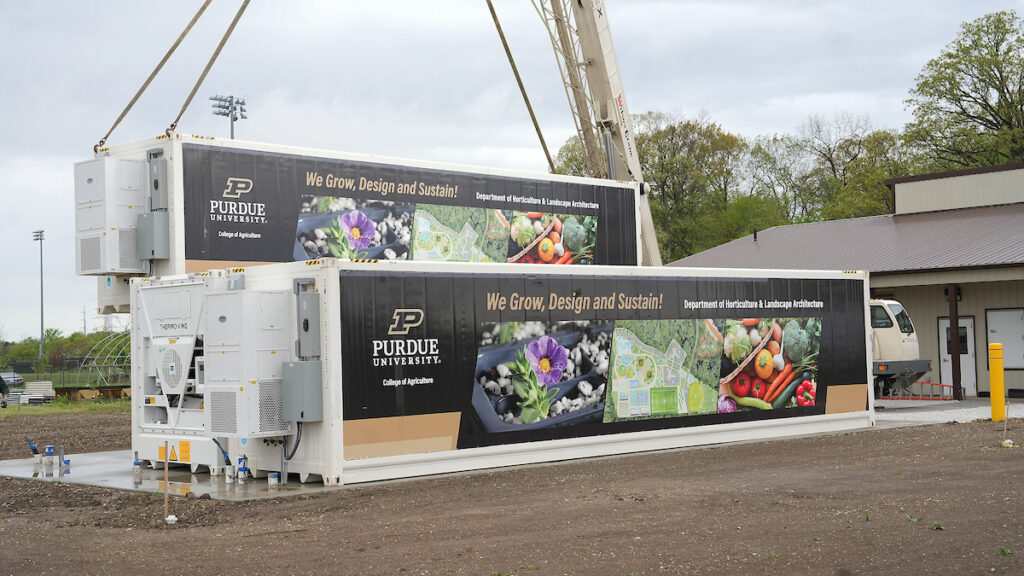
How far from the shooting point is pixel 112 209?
14.8m

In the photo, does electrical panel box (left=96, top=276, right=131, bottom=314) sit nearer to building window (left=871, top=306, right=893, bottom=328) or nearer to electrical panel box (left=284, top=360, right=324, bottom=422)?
electrical panel box (left=284, top=360, right=324, bottom=422)

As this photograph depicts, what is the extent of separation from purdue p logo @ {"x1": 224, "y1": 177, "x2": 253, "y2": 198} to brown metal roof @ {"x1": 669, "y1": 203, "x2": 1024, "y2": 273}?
1568 cm

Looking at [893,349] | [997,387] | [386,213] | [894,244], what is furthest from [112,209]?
[894,244]

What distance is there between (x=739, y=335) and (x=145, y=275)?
358 inches

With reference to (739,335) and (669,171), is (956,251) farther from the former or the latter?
(669,171)

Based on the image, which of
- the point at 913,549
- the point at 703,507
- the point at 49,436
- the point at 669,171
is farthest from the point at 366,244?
the point at 669,171

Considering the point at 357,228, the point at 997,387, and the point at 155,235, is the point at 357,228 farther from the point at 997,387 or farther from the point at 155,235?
the point at 997,387

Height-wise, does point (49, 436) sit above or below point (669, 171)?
below

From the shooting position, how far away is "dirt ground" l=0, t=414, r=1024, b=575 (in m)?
8.17

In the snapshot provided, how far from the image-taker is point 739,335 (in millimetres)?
17562

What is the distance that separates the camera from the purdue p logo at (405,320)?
13609 mm

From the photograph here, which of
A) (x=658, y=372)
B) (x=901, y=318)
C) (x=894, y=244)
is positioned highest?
(x=894, y=244)

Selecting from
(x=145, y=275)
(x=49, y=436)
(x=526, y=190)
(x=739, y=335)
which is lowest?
(x=49, y=436)

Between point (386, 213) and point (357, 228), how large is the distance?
58cm
